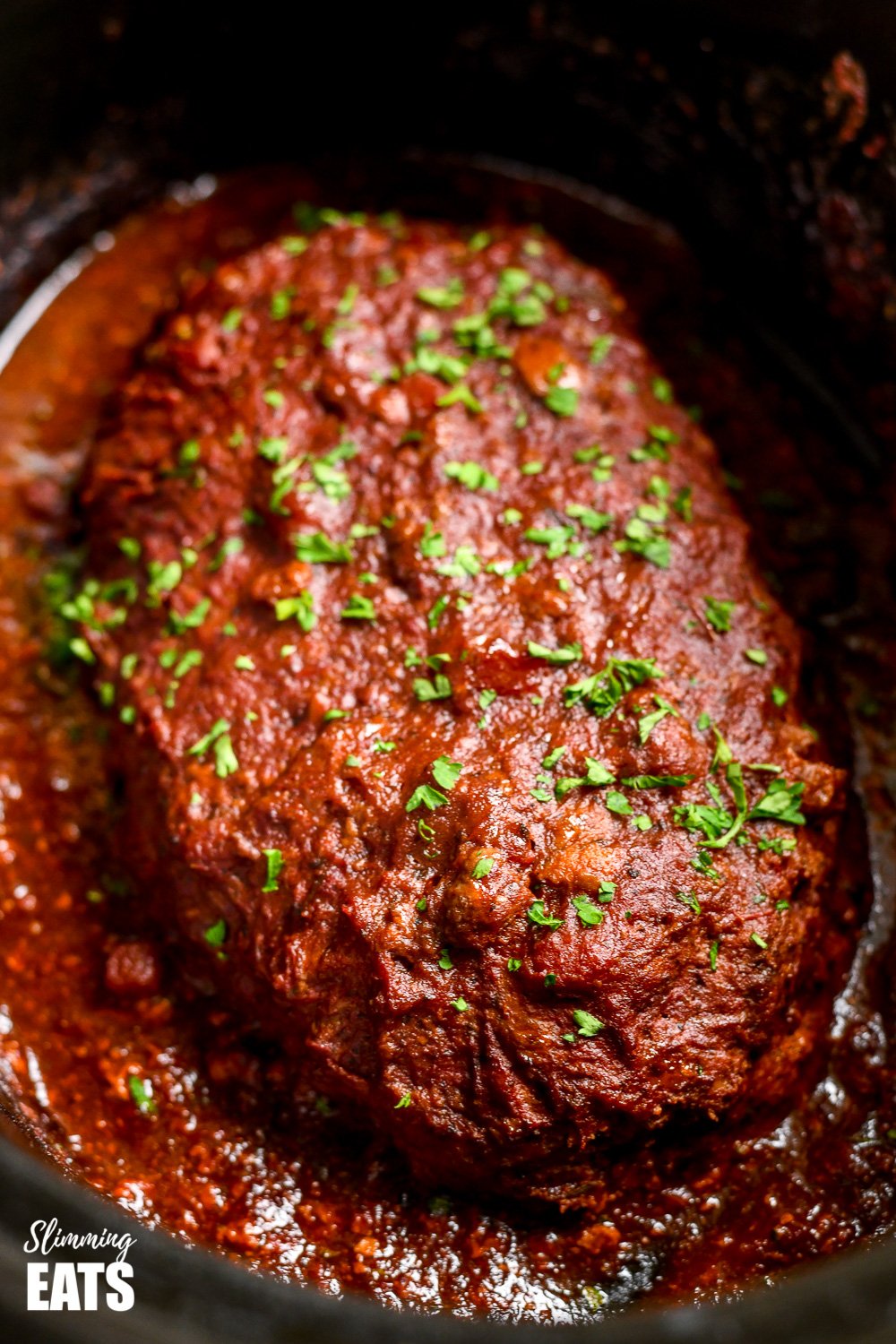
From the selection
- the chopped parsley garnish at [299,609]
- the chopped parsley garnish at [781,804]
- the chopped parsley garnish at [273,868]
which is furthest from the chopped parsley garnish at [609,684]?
the chopped parsley garnish at [273,868]

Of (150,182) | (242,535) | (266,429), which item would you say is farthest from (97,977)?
(150,182)

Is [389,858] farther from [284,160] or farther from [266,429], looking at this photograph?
[284,160]

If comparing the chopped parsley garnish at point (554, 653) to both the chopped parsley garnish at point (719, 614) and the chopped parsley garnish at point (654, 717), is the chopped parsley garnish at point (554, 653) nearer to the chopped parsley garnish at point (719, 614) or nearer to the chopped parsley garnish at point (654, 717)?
the chopped parsley garnish at point (654, 717)

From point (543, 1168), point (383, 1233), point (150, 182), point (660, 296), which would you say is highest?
point (150, 182)

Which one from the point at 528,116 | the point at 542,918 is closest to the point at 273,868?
the point at 542,918

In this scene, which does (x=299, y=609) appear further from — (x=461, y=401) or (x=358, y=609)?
(x=461, y=401)

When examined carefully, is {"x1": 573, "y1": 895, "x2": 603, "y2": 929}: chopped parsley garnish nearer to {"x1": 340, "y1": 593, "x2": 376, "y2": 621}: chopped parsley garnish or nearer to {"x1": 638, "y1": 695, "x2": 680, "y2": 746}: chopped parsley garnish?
{"x1": 638, "y1": 695, "x2": 680, "y2": 746}: chopped parsley garnish
